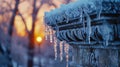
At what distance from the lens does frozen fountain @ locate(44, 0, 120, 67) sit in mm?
3610

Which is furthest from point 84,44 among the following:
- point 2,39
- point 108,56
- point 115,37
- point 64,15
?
point 2,39

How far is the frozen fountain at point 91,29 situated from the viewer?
11.8 ft

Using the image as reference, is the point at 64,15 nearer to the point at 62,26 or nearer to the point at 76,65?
the point at 62,26

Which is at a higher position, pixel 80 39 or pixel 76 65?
pixel 80 39

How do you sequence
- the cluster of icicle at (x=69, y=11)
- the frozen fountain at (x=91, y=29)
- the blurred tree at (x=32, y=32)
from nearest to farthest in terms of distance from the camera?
the frozen fountain at (x=91, y=29), the cluster of icicle at (x=69, y=11), the blurred tree at (x=32, y=32)

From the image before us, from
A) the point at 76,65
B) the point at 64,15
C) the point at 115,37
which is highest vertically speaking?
the point at 64,15

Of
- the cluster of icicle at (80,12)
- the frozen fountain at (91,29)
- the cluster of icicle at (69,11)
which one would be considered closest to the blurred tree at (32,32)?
the cluster of icicle at (69,11)

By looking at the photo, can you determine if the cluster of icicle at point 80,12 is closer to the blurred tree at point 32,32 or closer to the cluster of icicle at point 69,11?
the cluster of icicle at point 69,11

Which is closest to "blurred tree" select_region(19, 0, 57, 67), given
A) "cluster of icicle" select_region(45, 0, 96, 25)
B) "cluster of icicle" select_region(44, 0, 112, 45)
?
"cluster of icicle" select_region(45, 0, 96, 25)

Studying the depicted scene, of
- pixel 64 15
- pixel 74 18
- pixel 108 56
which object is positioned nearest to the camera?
pixel 108 56

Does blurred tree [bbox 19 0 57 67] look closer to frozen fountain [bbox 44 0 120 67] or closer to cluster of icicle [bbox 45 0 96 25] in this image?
cluster of icicle [bbox 45 0 96 25]

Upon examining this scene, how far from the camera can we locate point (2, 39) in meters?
24.5

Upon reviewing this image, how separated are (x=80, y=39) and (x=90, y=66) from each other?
1.22 ft

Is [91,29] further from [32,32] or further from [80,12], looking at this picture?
[32,32]
